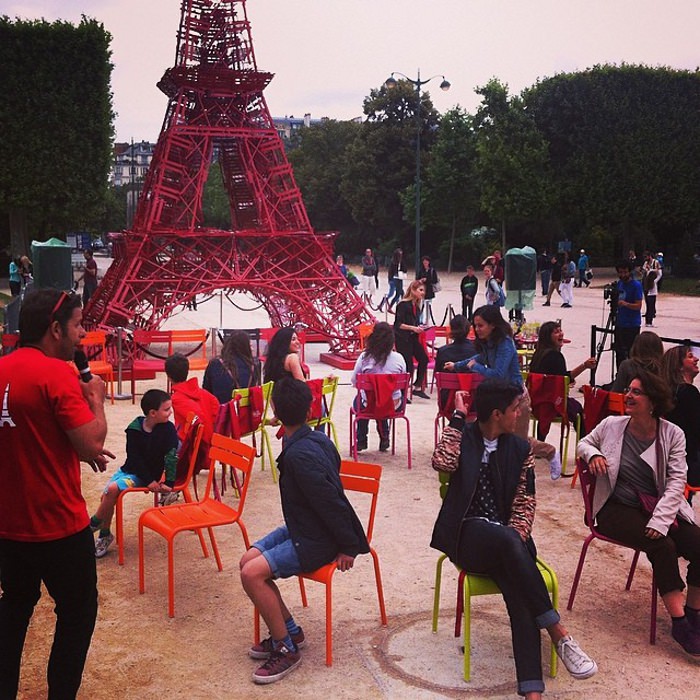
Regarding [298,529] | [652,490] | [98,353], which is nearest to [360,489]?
[298,529]

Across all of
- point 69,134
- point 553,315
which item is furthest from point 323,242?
point 69,134

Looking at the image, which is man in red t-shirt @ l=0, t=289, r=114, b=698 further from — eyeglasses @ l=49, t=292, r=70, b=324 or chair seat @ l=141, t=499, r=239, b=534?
chair seat @ l=141, t=499, r=239, b=534

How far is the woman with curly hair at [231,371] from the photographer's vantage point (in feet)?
27.7

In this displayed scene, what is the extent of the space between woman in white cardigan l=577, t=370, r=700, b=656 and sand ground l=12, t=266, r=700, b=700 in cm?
36

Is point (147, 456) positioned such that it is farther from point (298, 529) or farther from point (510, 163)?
point (510, 163)

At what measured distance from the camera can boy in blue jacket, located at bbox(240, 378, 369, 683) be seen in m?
4.53

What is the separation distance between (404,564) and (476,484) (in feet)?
5.84

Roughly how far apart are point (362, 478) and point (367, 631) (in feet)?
2.87

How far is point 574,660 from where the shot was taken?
439cm

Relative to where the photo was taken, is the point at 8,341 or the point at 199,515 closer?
the point at 199,515

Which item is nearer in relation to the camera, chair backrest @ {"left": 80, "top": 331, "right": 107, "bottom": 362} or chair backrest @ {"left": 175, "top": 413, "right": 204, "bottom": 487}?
chair backrest @ {"left": 175, "top": 413, "right": 204, "bottom": 487}

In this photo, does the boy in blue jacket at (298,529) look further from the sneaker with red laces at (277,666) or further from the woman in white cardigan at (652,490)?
the woman in white cardigan at (652,490)

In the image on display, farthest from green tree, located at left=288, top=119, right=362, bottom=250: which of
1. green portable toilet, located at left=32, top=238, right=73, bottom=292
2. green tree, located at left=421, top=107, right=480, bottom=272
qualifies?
green portable toilet, located at left=32, top=238, right=73, bottom=292

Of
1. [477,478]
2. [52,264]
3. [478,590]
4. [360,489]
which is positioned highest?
[52,264]
